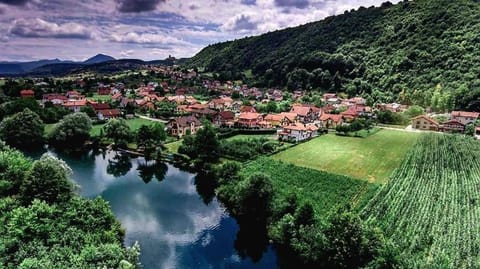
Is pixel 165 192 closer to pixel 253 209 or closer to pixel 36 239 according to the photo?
pixel 253 209

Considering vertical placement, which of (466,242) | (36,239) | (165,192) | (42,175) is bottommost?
(165,192)

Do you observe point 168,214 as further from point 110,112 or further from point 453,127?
point 453,127

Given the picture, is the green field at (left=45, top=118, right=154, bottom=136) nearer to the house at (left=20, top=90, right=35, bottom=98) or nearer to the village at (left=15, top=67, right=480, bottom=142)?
the village at (left=15, top=67, right=480, bottom=142)

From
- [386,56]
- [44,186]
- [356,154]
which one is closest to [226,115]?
[356,154]

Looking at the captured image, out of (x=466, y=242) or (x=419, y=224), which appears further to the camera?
(x=419, y=224)

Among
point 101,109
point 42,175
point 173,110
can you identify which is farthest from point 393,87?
point 42,175

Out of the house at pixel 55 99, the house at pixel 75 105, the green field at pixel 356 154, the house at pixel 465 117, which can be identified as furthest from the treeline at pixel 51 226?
the house at pixel 465 117

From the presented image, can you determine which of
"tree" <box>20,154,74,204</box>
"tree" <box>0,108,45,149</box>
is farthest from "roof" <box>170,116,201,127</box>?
"tree" <box>20,154,74,204</box>
